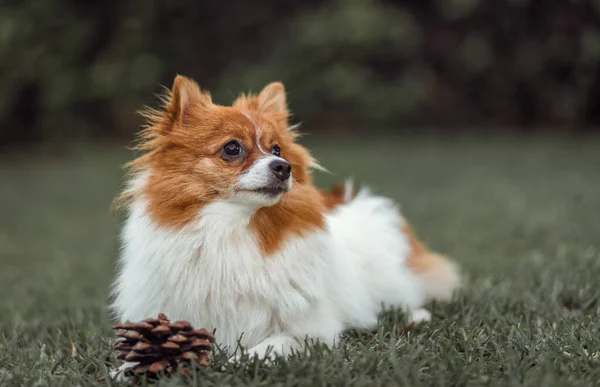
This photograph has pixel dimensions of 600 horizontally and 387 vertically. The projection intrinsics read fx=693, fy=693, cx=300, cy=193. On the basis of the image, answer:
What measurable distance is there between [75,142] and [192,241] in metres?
13.2

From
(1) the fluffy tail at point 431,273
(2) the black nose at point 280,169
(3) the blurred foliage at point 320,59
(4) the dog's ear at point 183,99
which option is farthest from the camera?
(3) the blurred foliage at point 320,59

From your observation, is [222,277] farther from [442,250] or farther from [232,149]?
[442,250]

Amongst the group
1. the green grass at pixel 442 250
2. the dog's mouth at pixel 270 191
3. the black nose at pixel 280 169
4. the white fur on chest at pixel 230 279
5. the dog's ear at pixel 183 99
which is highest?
the dog's ear at pixel 183 99

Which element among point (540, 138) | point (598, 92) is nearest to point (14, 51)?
point (540, 138)

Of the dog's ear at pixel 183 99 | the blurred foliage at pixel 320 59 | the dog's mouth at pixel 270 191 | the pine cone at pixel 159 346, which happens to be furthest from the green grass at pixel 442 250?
the blurred foliage at pixel 320 59

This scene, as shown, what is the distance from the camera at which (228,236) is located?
2.64 m

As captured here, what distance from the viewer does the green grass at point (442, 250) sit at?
2488 mm

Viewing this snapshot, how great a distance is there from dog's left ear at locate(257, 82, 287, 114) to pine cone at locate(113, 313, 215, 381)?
1.12 metres

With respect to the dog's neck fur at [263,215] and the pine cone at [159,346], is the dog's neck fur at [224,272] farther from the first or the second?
the pine cone at [159,346]

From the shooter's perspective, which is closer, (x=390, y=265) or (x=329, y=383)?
(x=329, y=383)

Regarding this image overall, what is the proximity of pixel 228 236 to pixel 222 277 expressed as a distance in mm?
156

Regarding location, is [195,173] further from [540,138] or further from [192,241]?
[540,138]

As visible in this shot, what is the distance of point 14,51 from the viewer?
45.2 ft

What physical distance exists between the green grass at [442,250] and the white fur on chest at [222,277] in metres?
0.20
